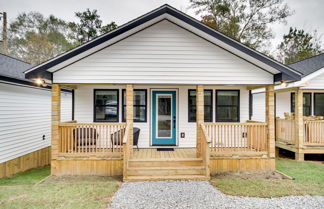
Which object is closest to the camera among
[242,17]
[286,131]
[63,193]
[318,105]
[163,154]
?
[63,193]

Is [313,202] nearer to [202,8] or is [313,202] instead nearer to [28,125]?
[28,125]

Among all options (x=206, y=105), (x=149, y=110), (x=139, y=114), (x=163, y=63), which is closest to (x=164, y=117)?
(x=149, y=110)

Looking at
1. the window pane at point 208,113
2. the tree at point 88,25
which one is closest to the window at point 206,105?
the window pane at point 208,113

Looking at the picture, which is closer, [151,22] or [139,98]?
[151,22]

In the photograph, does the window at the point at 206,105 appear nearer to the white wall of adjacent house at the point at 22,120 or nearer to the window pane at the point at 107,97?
the window pane at the point at 107,97

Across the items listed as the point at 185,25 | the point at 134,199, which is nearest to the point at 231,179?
the point at 134,199

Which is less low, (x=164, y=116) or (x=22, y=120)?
(x=164, y=116)

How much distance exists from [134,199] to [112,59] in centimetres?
389

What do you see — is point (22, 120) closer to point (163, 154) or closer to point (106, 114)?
point (106, 114)

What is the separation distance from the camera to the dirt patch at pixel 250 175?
214 inches

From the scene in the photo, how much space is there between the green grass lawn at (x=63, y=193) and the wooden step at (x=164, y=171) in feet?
1.79

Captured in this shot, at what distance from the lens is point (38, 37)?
701 inches

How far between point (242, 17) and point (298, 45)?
6.82 meters

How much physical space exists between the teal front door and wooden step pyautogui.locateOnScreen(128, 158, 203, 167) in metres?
1.98
